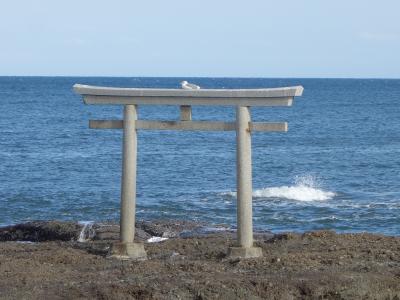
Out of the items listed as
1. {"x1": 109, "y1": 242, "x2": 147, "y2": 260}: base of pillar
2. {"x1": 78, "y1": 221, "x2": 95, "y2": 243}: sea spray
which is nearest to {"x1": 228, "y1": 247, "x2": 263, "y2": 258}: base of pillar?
{"x1": 109, "y1": 242, "x2": 147, "y2": 260}: base of pillar

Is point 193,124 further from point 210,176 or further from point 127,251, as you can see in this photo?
point 210,176

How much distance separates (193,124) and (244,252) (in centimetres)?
185

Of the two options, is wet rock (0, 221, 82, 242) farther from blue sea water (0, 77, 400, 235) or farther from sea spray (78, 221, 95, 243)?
blue sea water (0, 77, 400, 235)

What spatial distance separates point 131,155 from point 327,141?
35609mm

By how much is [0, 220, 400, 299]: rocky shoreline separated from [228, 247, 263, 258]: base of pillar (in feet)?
0.60

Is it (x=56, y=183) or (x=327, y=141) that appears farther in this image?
(x=327, y=141)

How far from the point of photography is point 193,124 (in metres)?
13.6

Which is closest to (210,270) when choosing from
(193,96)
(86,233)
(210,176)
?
(193,96)

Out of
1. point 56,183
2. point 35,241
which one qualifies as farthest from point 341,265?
A: point 56,183

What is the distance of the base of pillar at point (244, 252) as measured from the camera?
1318cm

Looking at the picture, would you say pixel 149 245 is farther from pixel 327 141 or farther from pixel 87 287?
pixel 327 141

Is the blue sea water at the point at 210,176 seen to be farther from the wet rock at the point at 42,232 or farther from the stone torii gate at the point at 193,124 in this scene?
the stone torii gate at the point at 193,124

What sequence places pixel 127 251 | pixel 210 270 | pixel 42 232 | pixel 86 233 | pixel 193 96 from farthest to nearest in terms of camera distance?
pixel 42 232
pixel 86 233
pixel 127 251
pixel 193 96
pixel 210 270

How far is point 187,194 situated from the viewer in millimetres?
27453
